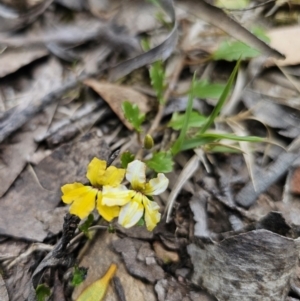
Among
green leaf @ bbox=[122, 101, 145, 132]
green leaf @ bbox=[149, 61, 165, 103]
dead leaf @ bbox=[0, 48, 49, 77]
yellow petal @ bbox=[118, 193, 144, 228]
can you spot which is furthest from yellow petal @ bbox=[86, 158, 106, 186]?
dead leaf @ bbox=[0, 48, 49, 77]

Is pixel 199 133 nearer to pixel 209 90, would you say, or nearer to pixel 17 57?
pixel 209 90

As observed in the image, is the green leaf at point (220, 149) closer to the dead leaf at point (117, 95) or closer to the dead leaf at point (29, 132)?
the dead leaf at point (117, 95)

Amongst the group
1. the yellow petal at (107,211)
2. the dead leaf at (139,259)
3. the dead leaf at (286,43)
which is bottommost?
the dead leaf at (139,259)

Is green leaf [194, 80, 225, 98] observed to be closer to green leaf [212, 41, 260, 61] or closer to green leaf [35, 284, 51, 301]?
green leaf [212, 41, 260, 61]

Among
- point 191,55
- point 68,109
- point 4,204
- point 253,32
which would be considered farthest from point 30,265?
point 253,32

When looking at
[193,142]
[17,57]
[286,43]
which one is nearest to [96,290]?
[193,142]

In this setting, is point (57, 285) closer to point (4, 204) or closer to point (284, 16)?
point (4, 204)

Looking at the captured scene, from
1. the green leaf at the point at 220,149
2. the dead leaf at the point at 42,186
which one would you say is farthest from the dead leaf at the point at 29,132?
the green leaf at the point at 220,149
